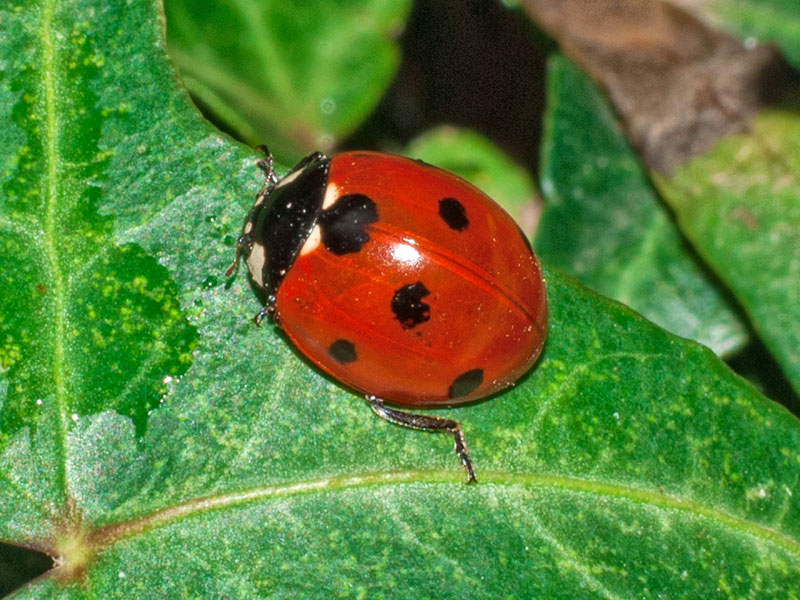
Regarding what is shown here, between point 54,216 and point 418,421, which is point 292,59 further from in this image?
point 418,421

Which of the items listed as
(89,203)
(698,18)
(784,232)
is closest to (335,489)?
(89,203)

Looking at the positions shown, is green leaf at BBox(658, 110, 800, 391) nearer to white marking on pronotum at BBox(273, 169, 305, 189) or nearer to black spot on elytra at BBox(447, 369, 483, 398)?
black spot on elytra at BBox(447, 369, 483, 398)

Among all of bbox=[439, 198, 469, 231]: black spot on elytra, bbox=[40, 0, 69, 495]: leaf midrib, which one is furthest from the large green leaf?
bbox=[439, 198, 469, 231]: black spot on elytra

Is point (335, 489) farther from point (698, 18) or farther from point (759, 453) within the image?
point (698, 18)

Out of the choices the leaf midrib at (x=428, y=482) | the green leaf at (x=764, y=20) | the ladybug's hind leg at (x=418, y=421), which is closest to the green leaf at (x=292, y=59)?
the green leaf at (x=764, y=20)

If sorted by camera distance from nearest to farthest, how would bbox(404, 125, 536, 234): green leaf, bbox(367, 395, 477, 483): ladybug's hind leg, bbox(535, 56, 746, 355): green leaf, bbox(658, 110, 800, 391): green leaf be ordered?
1. bbox(367, 395, 477, 483): ladybug's hind leg
2. bbox(658, 110, 800, 391): green leaf
3. bbox(535, 56, 746, 355): green leaf
4. bbox(404, 125, 536, 234): green leaf

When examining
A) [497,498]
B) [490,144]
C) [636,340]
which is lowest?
[490,144]
